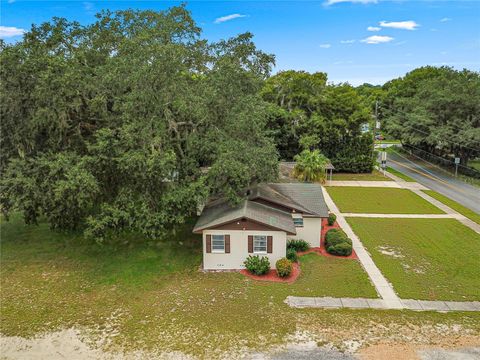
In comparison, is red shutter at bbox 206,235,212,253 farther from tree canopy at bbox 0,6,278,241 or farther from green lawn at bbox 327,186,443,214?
green lawn at bbox 327,186,443,214

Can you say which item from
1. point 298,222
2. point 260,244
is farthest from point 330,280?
point 298,222

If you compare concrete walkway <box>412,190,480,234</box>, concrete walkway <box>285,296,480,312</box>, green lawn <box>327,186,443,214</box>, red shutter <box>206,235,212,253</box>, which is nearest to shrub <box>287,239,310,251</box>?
red shutter <box>206,235,212,253</box>

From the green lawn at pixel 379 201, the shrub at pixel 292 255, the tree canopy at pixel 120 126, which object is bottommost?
the shrub at pixel 292 255

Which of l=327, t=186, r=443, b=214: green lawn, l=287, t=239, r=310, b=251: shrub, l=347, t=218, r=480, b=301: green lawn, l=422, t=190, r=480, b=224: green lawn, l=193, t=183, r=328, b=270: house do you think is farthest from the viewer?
l=327, t=186, r=443, b=214: green lawn

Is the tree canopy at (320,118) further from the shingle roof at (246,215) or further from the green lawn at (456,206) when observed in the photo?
the shingle roof at (246,215)

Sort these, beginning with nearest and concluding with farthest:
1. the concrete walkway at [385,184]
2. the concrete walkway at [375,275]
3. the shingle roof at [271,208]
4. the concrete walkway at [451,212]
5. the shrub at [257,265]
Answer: the concrete walkway at [375,275] → the shrub at [257,265] → the shingle roof at [271,208] → the concrete walkway at [451,212] → the concrete walkway at [385,184]

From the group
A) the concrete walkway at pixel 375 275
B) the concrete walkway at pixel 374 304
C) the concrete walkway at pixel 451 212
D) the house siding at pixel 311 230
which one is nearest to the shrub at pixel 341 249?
the concrete walkway at pixel 375 275

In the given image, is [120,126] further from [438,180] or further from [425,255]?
[438,180]
